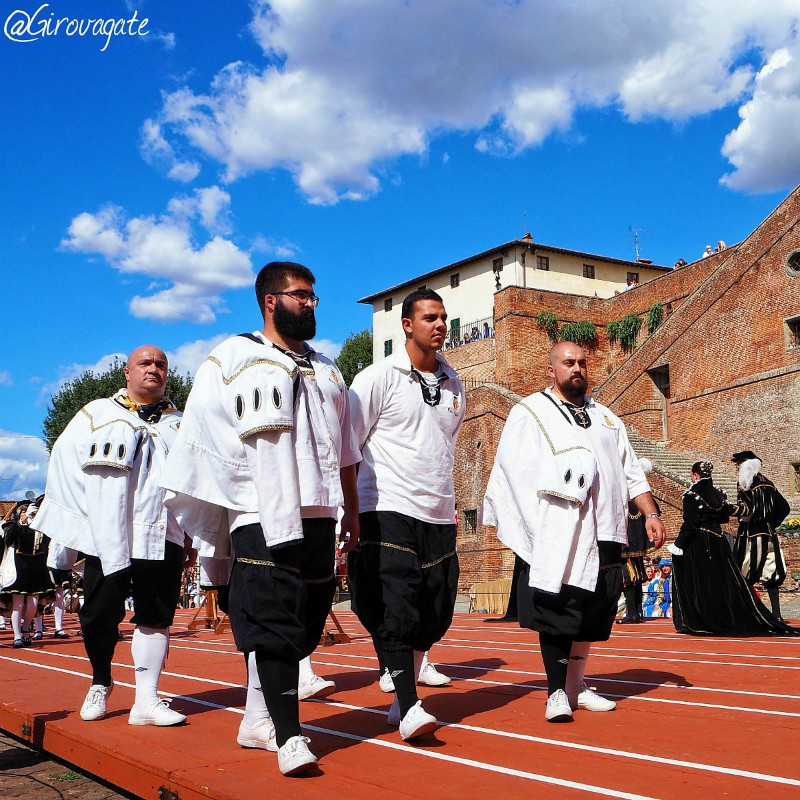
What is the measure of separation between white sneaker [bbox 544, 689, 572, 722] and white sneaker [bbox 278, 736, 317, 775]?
5.54 ft

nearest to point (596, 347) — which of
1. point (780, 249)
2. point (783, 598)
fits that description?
point (780, 249)

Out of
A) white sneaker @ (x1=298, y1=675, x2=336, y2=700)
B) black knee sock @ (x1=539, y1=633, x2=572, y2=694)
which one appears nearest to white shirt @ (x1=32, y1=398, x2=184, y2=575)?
white sneaker @ (x1=298, y1=675, x2=336, y2=700)

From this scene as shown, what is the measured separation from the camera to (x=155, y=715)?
5273 millimetres

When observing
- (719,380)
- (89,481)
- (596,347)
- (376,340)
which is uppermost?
(376,340)

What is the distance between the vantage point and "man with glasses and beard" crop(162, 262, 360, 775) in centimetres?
408

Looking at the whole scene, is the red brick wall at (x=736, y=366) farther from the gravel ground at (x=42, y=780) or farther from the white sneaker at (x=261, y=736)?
the white sneaker at (x=261, y=736)

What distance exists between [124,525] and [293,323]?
6.31 feet

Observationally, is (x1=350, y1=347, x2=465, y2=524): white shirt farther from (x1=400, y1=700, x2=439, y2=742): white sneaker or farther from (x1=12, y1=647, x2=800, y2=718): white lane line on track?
(x1=12, y1=647, x2=800, y2=718): white lane line on track

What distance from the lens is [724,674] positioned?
7.26m

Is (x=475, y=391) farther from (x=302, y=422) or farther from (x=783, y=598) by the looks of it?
(x=302, y=422)

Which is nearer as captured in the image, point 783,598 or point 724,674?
point 724,674

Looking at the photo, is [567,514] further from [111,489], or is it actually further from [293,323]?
[111,489]

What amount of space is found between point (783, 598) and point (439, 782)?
18576mm

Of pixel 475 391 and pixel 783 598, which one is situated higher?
pixel 475 391
